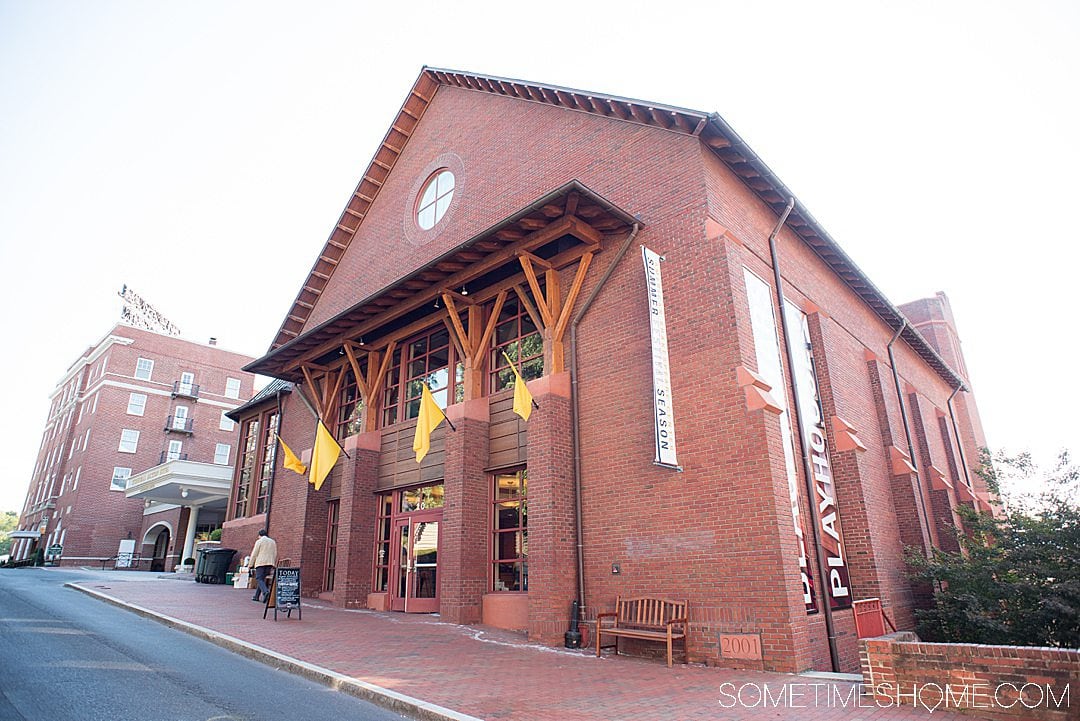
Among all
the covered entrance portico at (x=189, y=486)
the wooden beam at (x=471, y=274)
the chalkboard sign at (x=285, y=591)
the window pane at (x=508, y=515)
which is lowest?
the chalkboard sign at (x=285, y=591)

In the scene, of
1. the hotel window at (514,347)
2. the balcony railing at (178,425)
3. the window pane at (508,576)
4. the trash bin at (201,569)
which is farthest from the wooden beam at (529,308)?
the balcony railing at (178,425)

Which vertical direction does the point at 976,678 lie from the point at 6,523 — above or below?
below

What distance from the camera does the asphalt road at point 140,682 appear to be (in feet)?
17.3

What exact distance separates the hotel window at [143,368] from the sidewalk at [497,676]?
3714cm

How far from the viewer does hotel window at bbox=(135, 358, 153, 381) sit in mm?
43219

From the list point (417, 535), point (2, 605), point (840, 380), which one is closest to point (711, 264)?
point (840, 380)

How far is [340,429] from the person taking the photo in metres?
18.3

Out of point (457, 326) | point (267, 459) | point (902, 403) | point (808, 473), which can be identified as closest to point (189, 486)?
point (267, 459)

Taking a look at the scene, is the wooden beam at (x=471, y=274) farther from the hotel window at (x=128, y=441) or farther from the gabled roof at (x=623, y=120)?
the hotel window at (x=128, y=441)

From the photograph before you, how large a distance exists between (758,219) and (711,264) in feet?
9.31

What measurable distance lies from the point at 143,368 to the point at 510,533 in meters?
41.0

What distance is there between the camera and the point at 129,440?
41.8m

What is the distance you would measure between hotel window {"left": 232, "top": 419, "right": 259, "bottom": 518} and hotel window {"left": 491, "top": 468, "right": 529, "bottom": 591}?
13254 mm

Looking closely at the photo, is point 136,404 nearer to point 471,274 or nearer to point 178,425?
point 178,425
